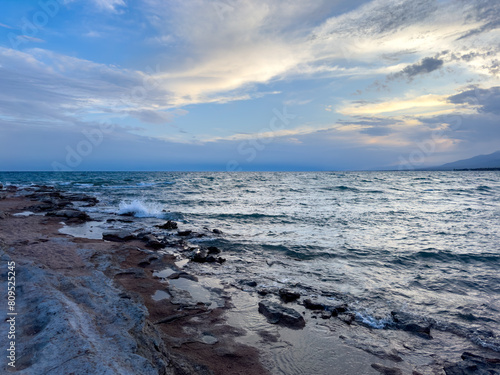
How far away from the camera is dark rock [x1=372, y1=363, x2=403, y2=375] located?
4883 millimetres

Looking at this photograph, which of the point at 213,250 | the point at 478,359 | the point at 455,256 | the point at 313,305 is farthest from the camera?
the point at 213,250

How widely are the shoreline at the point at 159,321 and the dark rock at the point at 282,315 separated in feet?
0.08

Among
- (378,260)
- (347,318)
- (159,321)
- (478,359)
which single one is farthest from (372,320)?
(378,260)

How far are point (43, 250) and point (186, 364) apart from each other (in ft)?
25.1

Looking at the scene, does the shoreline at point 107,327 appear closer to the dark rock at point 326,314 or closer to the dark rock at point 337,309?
the dark rock at point 326,314

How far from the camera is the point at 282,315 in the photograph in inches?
254

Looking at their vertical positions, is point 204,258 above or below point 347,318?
above

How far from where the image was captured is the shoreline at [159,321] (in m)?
3.70

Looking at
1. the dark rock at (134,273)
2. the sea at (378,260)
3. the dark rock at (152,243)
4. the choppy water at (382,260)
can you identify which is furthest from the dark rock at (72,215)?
the dark rock at (134,273)

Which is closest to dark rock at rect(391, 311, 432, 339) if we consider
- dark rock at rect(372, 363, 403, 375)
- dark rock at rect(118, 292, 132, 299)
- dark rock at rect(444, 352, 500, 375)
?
dark rock at rect(444, 352, 500, 375)

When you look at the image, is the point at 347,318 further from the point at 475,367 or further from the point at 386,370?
the point at 475,367

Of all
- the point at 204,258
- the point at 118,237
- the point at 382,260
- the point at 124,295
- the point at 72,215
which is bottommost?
the point at 382,260

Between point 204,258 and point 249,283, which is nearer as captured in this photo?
point 249,283

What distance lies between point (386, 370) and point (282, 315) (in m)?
2.31
